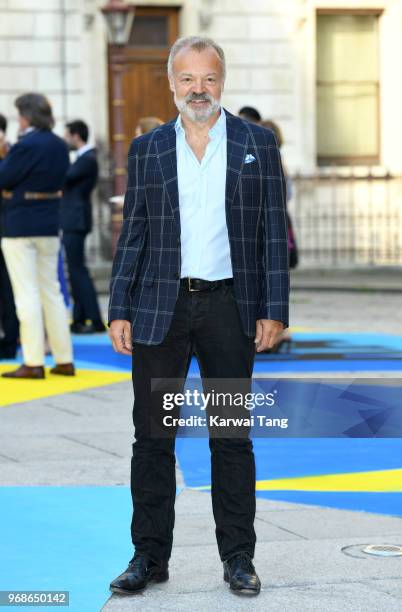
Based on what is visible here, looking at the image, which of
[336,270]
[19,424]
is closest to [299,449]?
[19,424]

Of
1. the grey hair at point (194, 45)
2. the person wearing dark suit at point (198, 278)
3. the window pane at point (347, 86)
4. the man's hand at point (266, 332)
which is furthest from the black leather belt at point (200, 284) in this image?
the window pane at point (347, 86)

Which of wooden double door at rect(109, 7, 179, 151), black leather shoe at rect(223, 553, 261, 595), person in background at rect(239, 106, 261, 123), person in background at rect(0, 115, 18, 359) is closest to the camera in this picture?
black leather shoe at rect(223, 553, 261, 595)

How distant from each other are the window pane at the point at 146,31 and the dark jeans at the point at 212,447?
17173 millimetres

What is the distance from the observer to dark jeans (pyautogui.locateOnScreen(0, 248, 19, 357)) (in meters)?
11.1

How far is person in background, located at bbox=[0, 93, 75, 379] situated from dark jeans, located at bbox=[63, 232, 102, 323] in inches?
101

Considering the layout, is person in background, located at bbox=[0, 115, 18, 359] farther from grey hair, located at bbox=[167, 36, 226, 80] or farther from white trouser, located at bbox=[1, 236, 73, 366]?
grey hair, located at bbox=[167, 36, 226, 80]

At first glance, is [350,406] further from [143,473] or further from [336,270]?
[336,270]

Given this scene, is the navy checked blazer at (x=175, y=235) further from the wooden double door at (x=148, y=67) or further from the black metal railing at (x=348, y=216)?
the wooden double door at (x=148, y=67)

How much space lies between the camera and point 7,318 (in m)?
11.2

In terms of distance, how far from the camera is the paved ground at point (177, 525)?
468 centimetres

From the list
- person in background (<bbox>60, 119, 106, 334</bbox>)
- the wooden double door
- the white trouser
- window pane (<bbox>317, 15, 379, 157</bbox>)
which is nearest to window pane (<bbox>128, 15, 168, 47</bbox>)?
the wooden double door

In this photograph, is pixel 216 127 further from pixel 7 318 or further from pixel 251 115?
pixel 7 318

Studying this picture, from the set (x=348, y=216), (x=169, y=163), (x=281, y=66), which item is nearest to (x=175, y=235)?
(x=169, y=163)

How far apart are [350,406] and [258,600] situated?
3.58ft
